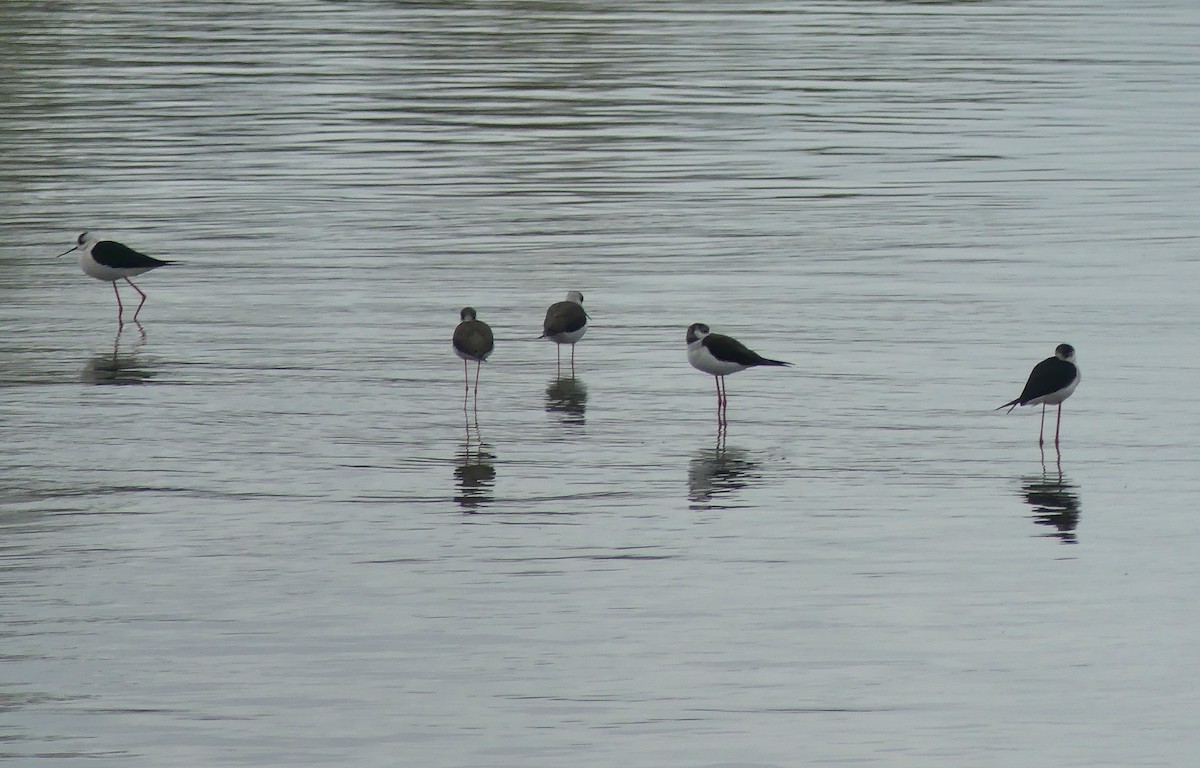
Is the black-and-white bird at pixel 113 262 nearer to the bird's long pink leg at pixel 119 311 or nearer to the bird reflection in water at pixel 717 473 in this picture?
the bird's long pink leg at pixel 119 311

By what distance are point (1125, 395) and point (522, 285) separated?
6932 mm

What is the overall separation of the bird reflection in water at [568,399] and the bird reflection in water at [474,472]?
2.29ft

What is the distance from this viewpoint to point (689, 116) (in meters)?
35.2

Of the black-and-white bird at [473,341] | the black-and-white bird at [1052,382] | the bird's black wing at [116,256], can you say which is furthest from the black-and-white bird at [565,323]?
the bird's black wing at [116,256]

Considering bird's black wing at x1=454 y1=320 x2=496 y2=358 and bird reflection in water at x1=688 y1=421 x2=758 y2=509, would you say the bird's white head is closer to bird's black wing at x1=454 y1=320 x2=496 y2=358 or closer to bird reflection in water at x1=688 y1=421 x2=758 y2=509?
bird's black wing at x1=454 y1=320 x2=496 y2=358

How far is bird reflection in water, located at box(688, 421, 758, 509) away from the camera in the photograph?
514 inches

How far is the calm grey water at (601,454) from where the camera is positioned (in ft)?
31.1

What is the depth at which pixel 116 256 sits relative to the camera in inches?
782

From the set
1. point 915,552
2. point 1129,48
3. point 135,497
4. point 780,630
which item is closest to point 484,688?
point 780,630

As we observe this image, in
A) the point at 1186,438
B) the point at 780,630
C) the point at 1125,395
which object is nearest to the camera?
the point at 780,630

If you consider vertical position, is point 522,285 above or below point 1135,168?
below

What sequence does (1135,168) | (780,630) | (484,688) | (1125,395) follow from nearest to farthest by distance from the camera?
1. (484,688)
2. (780,630)
3. (1125,395)
4. (1135,168)

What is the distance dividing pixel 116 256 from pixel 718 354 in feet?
23.5

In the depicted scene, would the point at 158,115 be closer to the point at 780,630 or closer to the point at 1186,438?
the point at 1186,438
